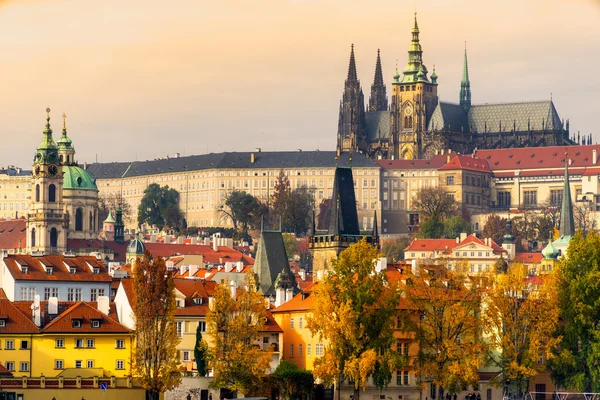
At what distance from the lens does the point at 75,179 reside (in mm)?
171875

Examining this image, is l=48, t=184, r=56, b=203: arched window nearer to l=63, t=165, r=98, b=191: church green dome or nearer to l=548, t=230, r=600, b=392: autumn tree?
l=63, t=165, r=98, b=191: church green dome

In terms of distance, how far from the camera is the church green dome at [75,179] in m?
171

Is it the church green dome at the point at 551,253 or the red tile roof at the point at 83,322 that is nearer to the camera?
the red tile roof at the point at 83,322

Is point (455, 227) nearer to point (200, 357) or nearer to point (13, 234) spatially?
point (13, 234)

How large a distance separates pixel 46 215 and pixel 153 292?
8874 centimetres

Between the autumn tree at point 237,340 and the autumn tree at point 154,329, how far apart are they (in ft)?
4.81

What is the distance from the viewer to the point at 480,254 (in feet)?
557

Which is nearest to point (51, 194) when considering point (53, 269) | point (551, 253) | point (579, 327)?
point (551, 253)

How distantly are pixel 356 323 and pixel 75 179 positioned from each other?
108m

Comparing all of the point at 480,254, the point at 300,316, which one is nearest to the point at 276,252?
the point at 300,316

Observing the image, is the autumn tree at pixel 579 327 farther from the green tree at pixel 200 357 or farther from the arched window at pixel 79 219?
the arched window at pixel 79 219

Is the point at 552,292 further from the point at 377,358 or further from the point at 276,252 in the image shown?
the point at 276,252

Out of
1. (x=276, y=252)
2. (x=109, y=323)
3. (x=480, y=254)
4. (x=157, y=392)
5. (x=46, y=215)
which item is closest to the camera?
(x=157, y=392)

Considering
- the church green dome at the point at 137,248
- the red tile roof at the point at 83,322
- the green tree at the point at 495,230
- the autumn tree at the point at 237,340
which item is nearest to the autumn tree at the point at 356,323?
the autumn tree at the point at 237,340
